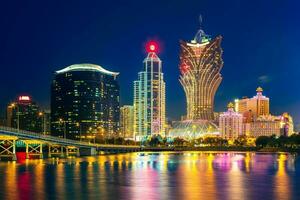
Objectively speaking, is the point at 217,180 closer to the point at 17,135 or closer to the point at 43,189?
the point at 43,189

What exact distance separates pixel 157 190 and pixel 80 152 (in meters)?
126

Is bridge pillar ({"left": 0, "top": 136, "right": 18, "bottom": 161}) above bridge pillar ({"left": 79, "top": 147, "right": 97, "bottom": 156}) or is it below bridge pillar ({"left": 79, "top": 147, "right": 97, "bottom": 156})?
above

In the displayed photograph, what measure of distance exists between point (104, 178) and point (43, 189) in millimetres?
14516

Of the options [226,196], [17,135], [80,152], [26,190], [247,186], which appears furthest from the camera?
[80,152]

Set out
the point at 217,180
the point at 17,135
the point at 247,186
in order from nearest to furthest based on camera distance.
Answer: the point at 247,186 → the point at 217,180 → the point at 17,135

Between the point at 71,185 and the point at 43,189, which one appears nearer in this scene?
the point at 43,189

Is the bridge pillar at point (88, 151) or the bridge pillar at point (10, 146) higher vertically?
the bridge pillar at point (10, 146)

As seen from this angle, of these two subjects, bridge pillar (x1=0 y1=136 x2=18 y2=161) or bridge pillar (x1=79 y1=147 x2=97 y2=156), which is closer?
bridge pillar (x1=0 y1=136 x2=18 y2=161)

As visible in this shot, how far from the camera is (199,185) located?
194ft

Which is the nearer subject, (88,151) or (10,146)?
(10,146)

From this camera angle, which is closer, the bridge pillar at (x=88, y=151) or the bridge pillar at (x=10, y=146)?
the bridge pillar at (x=10, y=146)

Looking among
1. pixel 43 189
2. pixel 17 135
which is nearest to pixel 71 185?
pixel 43 189

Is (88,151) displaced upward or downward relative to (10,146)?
downward

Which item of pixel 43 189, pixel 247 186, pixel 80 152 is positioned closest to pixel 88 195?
pixel 43 189
